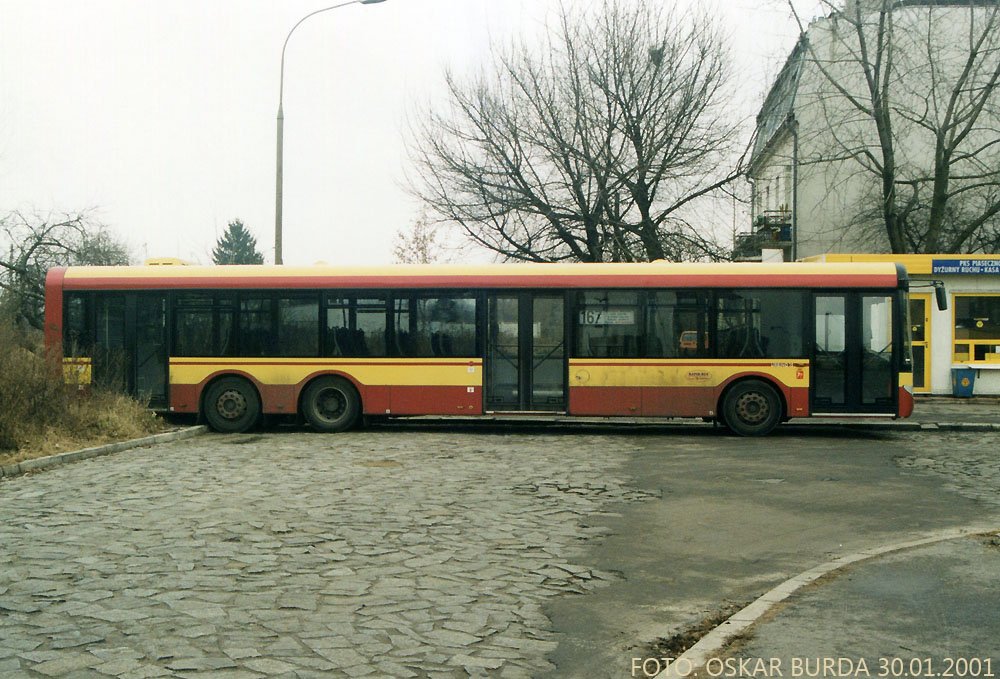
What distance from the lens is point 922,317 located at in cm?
2492

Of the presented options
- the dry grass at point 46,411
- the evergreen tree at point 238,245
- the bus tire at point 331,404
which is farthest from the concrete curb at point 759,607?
the evergreen tree at point 238,245

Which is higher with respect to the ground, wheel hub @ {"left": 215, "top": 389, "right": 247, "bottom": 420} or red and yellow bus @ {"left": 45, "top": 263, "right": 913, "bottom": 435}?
red and yellow bus @ {"left": 45, "top": 263, "right": 913, "bottom": 435}

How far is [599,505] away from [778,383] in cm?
803

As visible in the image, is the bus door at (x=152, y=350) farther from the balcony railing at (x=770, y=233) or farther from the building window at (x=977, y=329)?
the balcony railing at (x=770, y=233)

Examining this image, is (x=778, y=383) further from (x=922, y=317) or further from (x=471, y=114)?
(x=471, y=114)

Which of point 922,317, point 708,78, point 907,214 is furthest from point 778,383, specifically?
point 907,214

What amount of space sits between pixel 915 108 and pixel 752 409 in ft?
83.0

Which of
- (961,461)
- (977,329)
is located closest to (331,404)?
(961,461)

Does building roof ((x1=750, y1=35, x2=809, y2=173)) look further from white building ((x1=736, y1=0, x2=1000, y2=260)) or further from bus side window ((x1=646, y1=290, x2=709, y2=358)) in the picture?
bus side window ((x1=646, y1=290, x2=709, y2=358))

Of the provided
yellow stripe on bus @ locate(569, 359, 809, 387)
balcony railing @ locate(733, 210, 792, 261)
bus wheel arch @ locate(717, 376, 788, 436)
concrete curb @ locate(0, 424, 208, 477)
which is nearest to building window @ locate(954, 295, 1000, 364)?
yellow stripe on bus @ locate(569, 359, 809, 387)

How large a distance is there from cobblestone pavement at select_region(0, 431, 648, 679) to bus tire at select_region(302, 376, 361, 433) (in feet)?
14.5

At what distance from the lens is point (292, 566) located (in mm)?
7242

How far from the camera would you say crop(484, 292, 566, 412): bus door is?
57.3 ft

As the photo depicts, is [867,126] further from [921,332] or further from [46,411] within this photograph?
[46,411]
